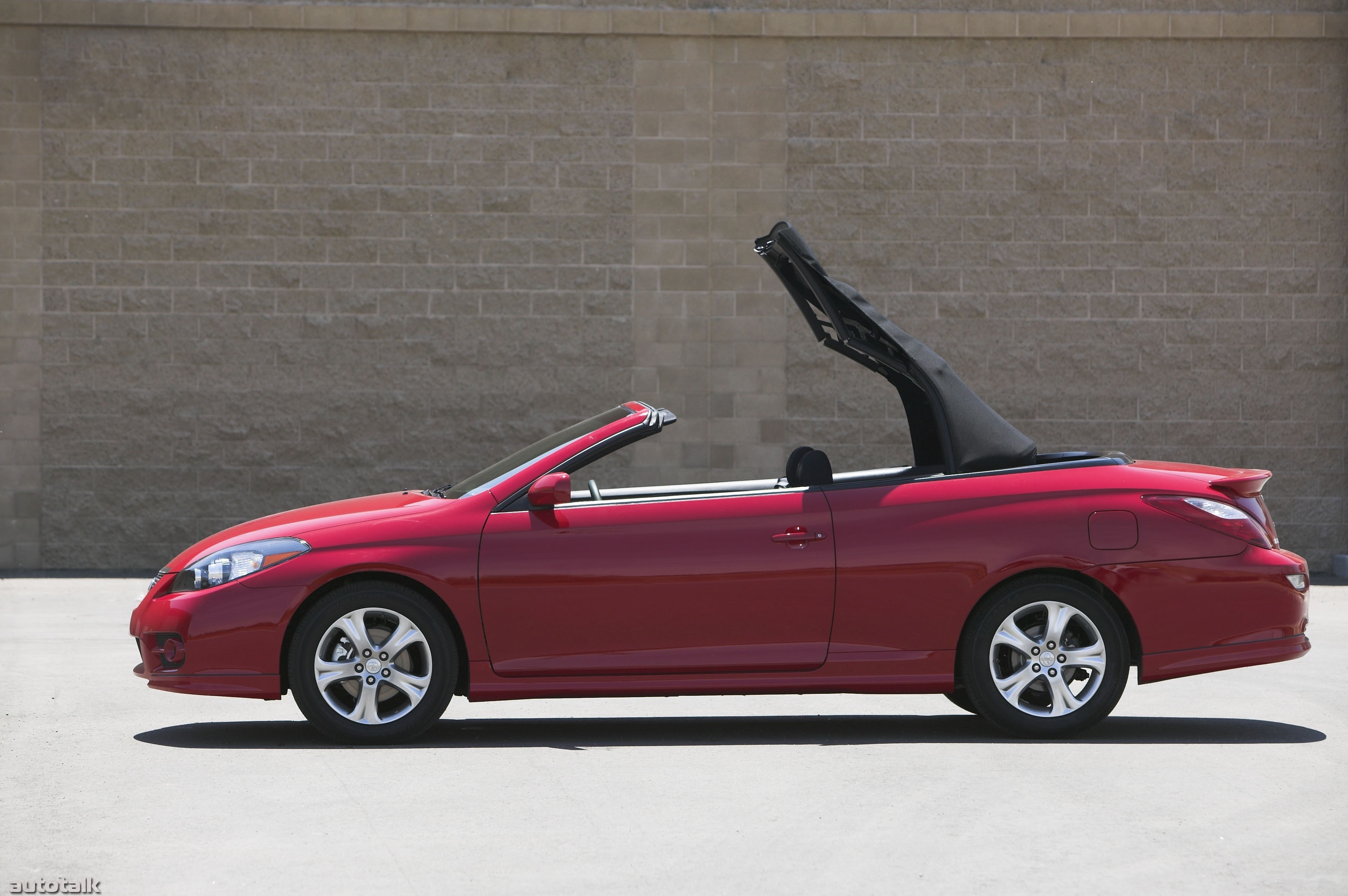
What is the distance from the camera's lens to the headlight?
7066mm

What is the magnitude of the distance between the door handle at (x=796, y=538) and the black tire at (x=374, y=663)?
1.45 m

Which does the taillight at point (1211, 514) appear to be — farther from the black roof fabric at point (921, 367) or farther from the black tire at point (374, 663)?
the black tire at point (374, 663)

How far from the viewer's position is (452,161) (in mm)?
15828

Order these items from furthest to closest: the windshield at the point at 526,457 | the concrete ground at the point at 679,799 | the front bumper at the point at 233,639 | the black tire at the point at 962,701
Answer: the black tire at the point at 962,701
the windshield at the point at 526,457
the front bumper at the point at 233,639
the concrete ground at the point at 679,799

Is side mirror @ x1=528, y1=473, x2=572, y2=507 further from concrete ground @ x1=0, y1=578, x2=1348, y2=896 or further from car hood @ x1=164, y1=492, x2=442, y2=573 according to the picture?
concrete ground @ x1=0, y1=578, x2=1348, y2=896

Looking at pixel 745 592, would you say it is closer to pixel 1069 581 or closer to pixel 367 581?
pixel 1069 581

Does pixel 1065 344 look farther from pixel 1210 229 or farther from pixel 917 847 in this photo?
pixel 917 847

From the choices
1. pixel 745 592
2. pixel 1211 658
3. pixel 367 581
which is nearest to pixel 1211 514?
pixel 1211 658

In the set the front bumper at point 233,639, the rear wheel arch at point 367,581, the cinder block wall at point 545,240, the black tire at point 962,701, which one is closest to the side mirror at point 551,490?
the rear wheel arch at point 367,581

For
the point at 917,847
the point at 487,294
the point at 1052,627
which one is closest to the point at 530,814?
the point at 917,847

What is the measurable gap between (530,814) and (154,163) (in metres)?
11.7

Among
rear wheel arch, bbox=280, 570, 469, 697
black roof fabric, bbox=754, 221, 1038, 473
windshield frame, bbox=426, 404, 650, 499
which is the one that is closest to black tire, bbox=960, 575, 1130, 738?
black roof fabric, bbox=754, 221, 1038, 473

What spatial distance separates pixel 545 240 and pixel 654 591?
9163 mm

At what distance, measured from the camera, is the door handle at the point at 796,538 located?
717cm
